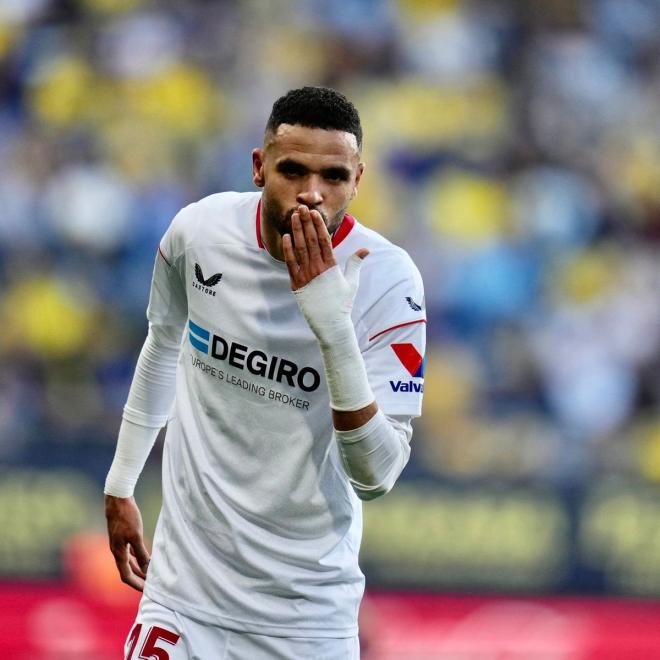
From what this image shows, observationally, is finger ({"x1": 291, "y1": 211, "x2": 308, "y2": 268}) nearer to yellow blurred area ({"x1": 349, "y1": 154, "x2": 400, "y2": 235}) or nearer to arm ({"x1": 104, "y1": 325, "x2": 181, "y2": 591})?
arm ({"x1": 104, "y1": 325, "x2": 181, "y2": 591})

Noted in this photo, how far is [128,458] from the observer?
3.86m

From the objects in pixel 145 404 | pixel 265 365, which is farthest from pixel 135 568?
pixel 265 365

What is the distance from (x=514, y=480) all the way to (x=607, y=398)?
6.76ft

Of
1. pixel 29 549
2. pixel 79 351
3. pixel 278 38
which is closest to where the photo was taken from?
pixel 29 549

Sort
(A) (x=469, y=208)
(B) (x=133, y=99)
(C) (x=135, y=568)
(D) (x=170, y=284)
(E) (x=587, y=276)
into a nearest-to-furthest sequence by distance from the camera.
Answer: (D) (x=170, y=284), (C) (x=135, y=568), (E) (x=587, y=276), (A) (x=469, y=208), (B) (x=133, y=99)

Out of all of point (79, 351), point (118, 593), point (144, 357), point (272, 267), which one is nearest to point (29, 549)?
point (118, 593)

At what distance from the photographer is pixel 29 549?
22.6ft

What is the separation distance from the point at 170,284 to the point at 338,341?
2.38ft

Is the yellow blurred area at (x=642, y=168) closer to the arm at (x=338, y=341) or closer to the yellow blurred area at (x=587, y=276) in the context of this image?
the yellow blurred area at (x=587, y=276)

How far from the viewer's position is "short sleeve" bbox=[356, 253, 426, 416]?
3.31 meters

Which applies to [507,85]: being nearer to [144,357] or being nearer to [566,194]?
[566,194]

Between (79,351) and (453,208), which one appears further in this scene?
(453,208)

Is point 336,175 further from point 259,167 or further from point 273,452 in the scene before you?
point 273,452

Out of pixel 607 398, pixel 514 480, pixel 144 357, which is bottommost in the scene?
pixel 144 357
